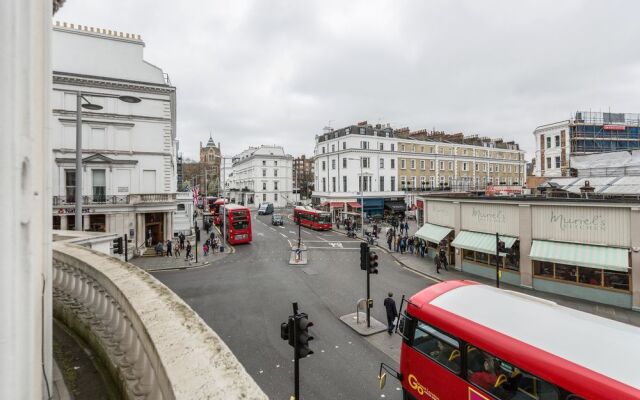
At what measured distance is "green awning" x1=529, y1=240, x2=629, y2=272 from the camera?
1397 centimetres

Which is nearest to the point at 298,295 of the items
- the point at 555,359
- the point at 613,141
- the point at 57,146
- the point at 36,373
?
the point at 555,359

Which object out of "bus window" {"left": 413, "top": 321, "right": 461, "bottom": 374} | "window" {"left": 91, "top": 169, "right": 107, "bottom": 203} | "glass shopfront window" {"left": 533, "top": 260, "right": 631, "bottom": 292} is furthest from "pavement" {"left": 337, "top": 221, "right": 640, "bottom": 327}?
"window" {"left": 91, "top": 169, "right": 107, "bottom": 203}

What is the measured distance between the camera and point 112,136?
85.3 feet

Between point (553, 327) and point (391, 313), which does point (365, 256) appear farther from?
point (553, 327)

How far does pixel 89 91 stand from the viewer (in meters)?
25.0

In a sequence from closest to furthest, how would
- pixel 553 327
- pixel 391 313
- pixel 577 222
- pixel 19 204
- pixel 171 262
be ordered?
pixel 19 204, pixel 553 327, pixel 391 313, pixel 577 222, pixel 171 262

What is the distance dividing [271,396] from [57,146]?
25.9 m

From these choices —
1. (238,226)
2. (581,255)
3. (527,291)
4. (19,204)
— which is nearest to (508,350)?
(19,204)

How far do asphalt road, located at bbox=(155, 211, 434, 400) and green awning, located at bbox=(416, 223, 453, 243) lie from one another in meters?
2.92

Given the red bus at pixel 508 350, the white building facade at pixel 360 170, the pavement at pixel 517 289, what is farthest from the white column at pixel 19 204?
the white building facade at pixel 360 170

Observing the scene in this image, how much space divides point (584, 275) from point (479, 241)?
4.96m

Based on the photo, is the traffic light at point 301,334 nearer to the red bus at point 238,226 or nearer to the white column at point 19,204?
the white column at point 19,204

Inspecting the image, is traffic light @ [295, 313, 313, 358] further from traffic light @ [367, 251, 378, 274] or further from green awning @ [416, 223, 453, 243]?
green awning @ [416, 223, 453, 243]

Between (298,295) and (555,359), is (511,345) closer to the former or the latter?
(555,359)
